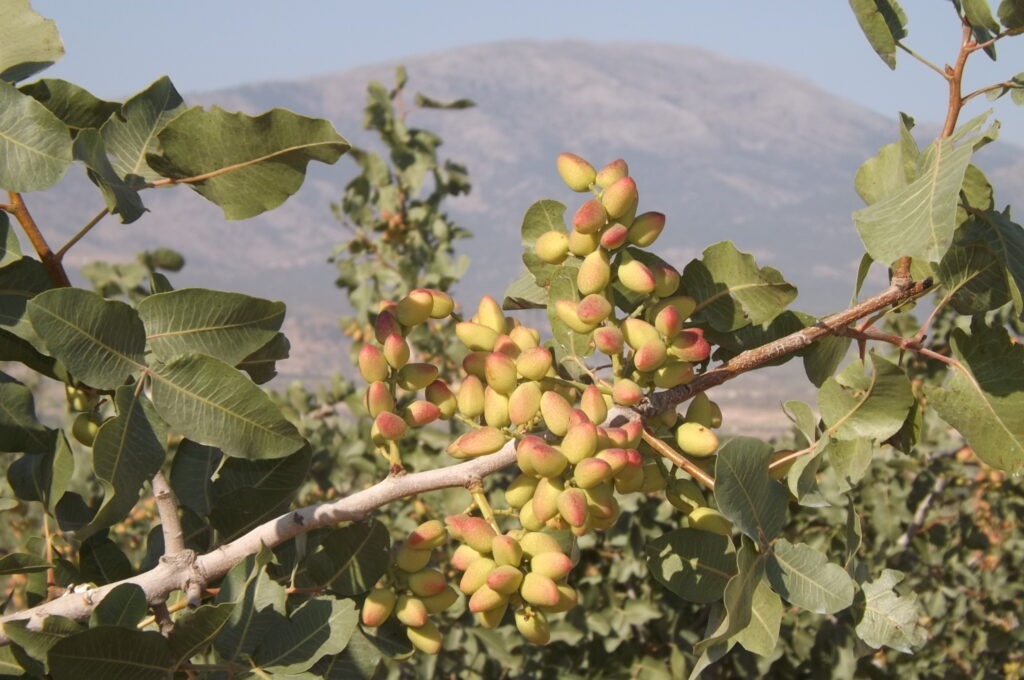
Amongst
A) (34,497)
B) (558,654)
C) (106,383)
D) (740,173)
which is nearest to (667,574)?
(106,383)

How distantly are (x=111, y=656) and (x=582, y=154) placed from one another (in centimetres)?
10140

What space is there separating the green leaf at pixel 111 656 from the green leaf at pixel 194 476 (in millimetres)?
248

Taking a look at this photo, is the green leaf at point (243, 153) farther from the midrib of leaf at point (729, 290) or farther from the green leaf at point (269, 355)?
the midrib of leaf at point (729, 290)

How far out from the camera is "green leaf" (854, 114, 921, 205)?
38.6 inches

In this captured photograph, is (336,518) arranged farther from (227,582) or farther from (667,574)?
(667,574)

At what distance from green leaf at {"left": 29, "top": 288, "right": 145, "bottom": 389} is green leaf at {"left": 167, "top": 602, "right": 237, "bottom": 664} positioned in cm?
21

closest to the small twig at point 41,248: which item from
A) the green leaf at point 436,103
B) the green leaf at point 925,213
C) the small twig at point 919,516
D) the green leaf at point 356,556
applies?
the green leaf at point 356,556

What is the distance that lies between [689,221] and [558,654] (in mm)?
87941

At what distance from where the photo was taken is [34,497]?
1045 mm

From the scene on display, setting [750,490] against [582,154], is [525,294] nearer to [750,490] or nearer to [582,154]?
[750,490]

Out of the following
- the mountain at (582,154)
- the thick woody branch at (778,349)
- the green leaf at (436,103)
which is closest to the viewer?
the thick woody branch at (778,349)

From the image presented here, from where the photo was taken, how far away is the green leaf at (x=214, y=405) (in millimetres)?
874

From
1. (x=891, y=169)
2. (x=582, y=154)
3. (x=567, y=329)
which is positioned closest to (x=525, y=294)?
(x=567, y=329)

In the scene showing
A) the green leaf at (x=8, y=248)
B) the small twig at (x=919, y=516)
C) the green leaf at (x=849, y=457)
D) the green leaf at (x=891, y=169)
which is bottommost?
the small twig at (x=919, y=516)
